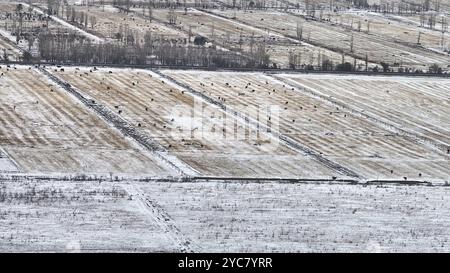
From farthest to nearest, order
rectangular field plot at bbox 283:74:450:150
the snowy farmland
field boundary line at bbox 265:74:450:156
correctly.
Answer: rectangular field plot at bbox 283:74:450:150, field boundary line at bbox 265:74:450:156, the snowy farmland

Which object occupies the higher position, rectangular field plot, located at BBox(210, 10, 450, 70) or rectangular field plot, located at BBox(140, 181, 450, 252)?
rectangular field plot, located at BBox(210, 10, 450, 70)

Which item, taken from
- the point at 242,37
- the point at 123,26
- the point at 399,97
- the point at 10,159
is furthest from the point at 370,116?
the point at 123,26

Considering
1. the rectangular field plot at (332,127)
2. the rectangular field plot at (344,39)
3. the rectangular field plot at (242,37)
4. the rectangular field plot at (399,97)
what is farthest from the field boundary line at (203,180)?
the rectangular field plot at (344,39)

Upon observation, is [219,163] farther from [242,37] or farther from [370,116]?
[242,37]

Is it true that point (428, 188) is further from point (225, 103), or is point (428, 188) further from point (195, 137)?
point (225, 103)

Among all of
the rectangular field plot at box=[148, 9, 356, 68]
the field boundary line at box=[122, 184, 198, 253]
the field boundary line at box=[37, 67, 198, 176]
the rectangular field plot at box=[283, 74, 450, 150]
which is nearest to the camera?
the field boundary line at box=[122, 184, 198, 253]

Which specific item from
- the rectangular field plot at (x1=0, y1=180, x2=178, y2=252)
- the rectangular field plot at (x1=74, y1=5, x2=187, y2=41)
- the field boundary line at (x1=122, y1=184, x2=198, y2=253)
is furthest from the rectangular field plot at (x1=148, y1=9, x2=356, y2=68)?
the rectangular field plot at (x1=0, y1=180, x2=178, y2=252)

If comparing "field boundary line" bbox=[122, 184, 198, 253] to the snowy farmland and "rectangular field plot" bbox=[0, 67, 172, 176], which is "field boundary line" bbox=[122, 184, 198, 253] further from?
"rectangular field plot" bbox=[0, 67, 172, 176]
